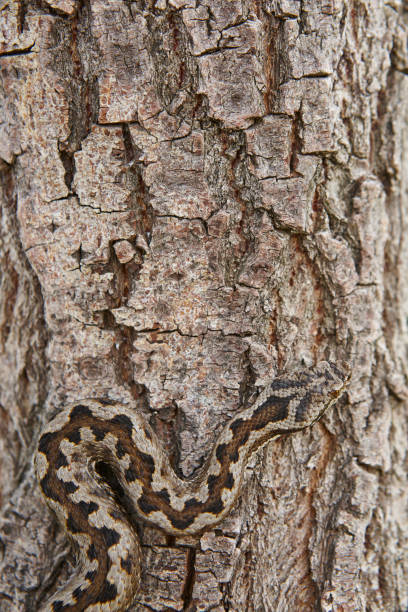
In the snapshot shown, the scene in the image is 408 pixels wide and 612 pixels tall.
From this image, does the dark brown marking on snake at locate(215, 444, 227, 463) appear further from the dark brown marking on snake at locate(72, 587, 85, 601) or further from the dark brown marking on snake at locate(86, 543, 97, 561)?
the dark brown marking on snake at locate(72, 587, 85, 601)

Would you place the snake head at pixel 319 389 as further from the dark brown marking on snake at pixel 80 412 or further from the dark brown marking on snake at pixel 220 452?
the dark brown marking on snake at pixel 80 412

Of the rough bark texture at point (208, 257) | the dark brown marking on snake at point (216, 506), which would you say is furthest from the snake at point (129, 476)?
the rough bark texture at point (208, 257)

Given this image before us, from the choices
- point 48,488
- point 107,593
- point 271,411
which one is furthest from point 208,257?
point 107,593

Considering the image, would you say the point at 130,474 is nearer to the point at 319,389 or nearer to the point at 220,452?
the point at 220,452

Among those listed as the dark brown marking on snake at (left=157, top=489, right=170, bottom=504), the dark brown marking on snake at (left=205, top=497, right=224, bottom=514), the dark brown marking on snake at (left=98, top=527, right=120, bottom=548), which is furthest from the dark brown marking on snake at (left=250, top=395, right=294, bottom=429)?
the dark brown marking on snake at (left=98, top=527, right=120, bottom=548)

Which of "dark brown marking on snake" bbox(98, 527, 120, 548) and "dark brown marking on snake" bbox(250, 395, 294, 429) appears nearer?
"dark brown marking on snake" bbox(98, 527, 120, 548)
